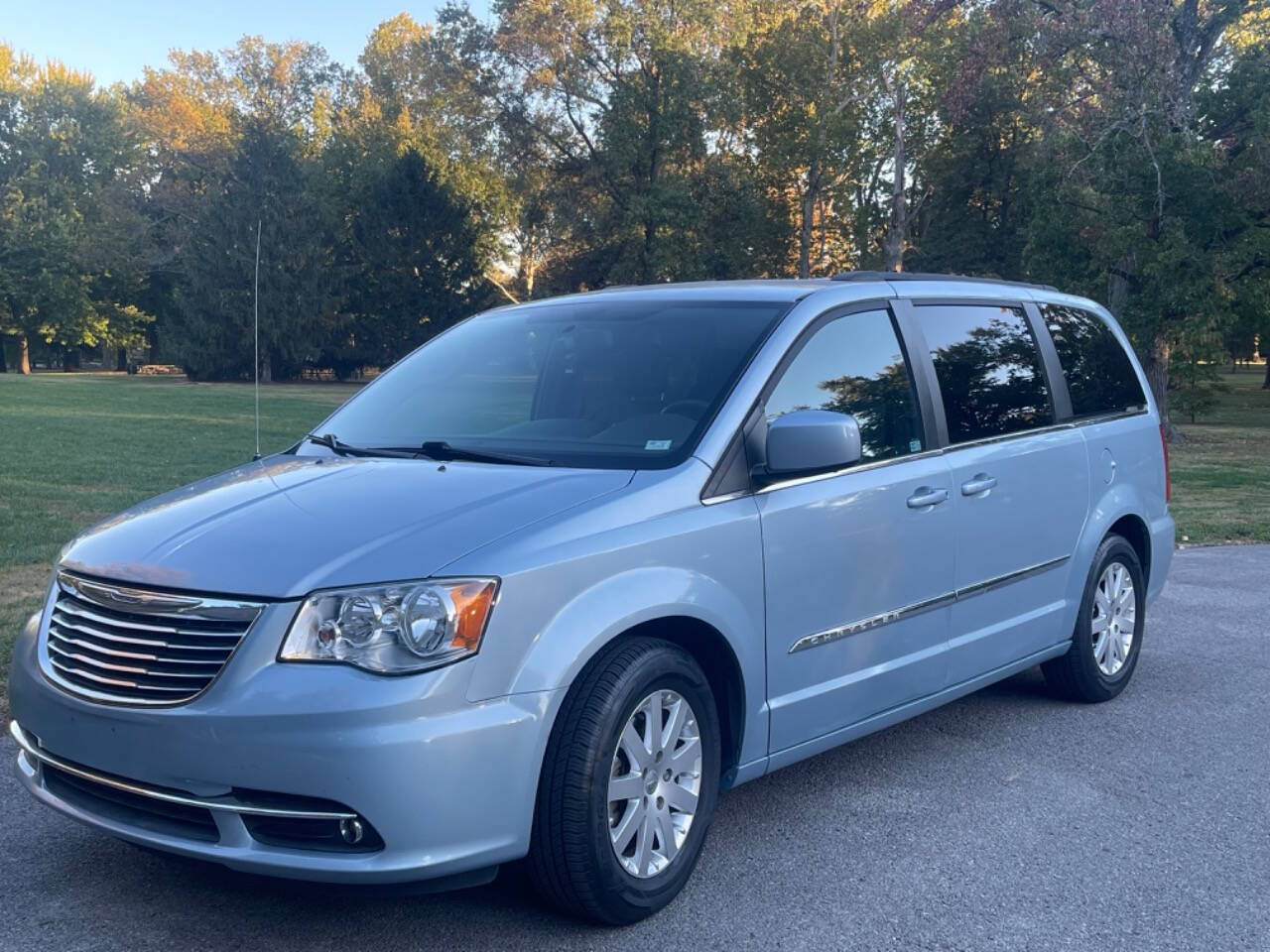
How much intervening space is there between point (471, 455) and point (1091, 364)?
3.43m

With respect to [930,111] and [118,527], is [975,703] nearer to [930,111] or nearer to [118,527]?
[118,527]

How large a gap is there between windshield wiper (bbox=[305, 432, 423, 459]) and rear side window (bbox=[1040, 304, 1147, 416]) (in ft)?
10.5

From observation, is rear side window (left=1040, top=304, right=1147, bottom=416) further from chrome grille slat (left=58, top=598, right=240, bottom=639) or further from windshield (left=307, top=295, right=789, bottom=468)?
chrome grille slat (left=58, top=598, right=240, bottom=639)

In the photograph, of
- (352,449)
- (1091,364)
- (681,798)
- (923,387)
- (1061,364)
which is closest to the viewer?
(681,798)

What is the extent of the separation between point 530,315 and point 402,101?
204 feet

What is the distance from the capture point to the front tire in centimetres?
334

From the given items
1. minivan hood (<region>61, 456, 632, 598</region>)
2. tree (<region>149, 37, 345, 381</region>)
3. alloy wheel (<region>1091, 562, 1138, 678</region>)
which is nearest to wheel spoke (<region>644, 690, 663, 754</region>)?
minivan hood (<region>61, 456, 632, 598</region>)

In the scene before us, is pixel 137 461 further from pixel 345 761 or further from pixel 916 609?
pixel 345 761

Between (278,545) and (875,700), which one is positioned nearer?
(278,545)

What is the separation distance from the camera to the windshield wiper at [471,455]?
13.3ft

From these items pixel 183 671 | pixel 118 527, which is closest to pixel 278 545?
pixel 183 671

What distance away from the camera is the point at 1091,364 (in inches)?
242

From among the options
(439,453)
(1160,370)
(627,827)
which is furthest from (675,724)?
(1160,370)

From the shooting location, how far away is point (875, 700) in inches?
177
